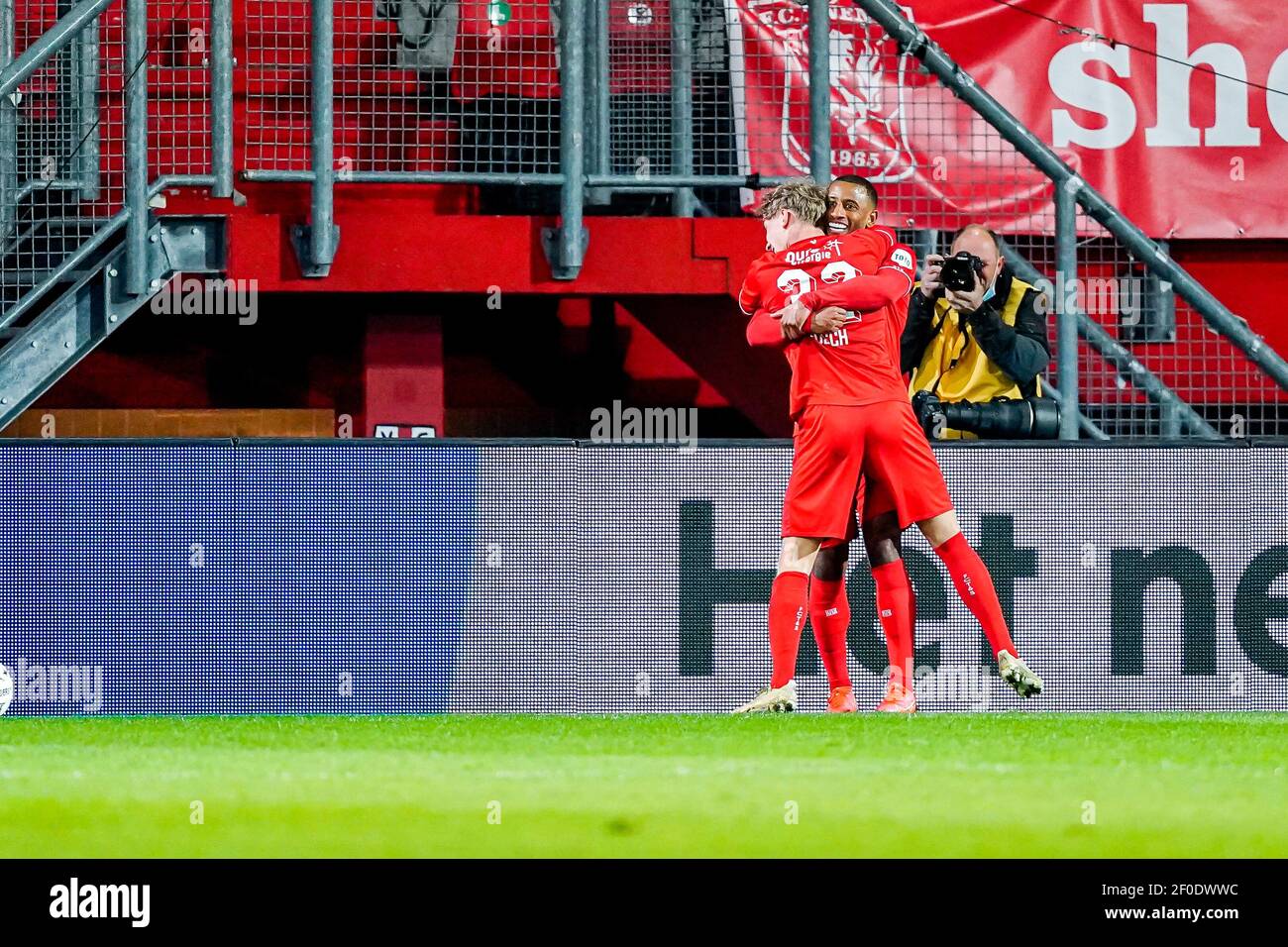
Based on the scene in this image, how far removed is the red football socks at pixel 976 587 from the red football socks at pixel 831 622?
1.43 feet

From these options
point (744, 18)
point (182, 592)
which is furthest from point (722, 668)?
point (744, 18)

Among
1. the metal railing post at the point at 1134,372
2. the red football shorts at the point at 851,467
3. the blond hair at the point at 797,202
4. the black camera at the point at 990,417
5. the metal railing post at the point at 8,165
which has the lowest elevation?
the red football shorts at the point at 851,467

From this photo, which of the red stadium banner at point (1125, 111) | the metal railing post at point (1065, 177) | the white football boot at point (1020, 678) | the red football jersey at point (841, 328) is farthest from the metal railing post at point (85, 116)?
the white football boot at point (1020, 678)

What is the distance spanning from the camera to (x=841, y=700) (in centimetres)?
721

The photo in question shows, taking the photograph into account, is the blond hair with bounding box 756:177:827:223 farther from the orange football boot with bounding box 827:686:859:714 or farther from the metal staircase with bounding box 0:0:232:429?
the metal staircase with bounding box 0:0:232:429

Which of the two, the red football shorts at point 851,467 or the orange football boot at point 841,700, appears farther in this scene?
the orange football boot at point 841,700

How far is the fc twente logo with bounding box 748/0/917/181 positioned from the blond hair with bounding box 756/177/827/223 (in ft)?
9.67

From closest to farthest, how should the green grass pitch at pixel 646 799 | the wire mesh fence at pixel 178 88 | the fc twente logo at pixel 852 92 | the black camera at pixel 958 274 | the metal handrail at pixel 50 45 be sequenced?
the green grass pitch at pixel 646 799 < the black camera at pixel 958 274 < the metal handrail at pixel 50 45 < the wire mesh fence at pixel 178 88 < the fc twente logo at pixel 852 92

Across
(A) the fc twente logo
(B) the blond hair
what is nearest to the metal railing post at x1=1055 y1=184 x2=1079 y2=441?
(A) the fc twente logo

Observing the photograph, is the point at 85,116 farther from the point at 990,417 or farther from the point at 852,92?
the point at 990,417

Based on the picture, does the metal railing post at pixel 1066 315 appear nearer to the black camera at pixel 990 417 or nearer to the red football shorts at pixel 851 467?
the black camera at pixel 990 417

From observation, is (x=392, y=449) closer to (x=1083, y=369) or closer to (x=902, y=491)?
(x=902, y=491)

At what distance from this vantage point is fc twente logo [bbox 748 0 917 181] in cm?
1011

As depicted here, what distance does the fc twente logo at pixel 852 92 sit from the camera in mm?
10109
